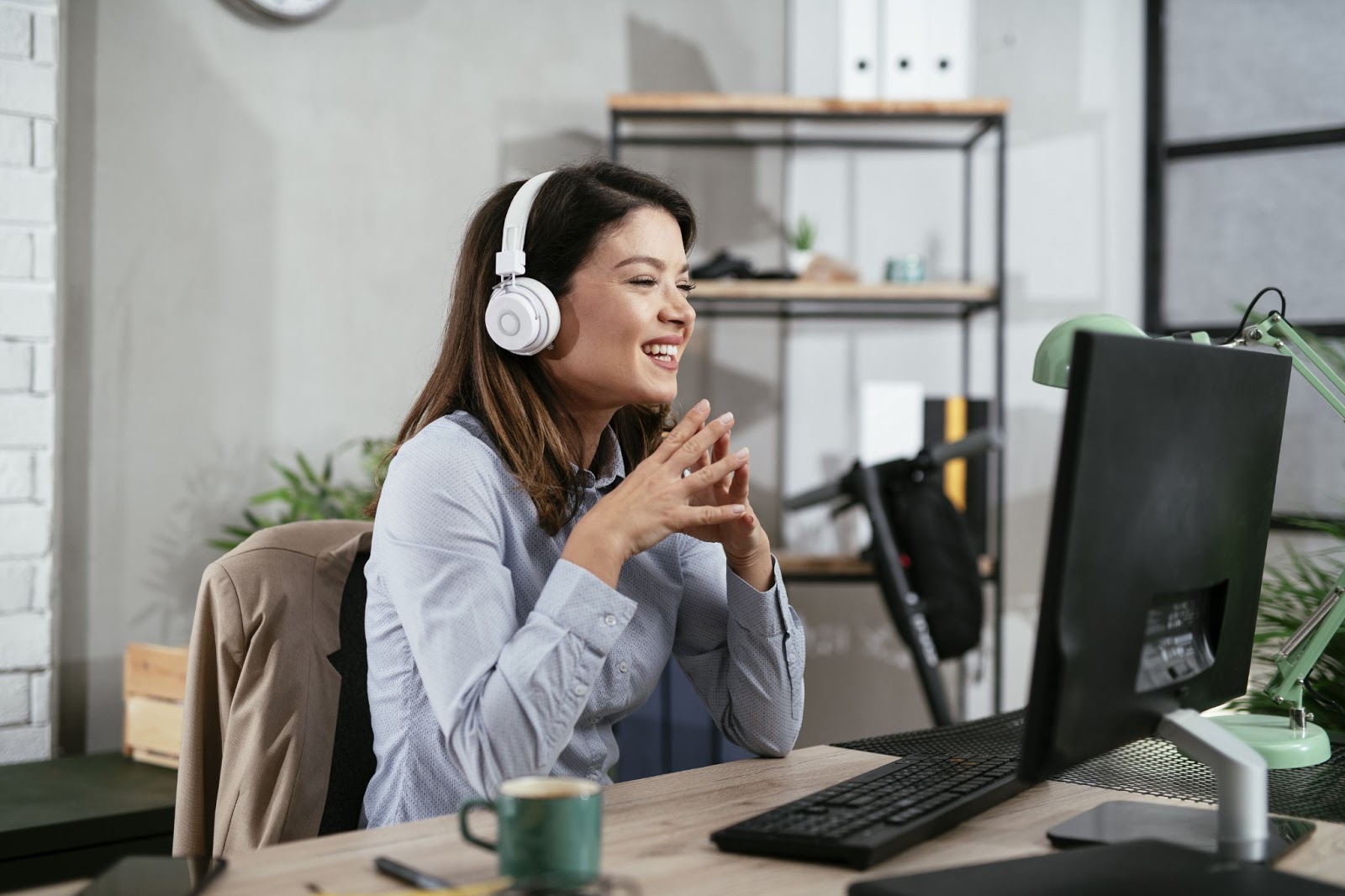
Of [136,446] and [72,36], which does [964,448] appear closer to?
[136,446]

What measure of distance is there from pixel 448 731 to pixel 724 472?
0.37m

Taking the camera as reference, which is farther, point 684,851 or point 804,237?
point 804,237

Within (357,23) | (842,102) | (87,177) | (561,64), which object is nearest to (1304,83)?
(842,102)

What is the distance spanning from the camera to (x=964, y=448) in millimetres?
2863

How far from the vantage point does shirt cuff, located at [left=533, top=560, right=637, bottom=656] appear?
45.5 inches

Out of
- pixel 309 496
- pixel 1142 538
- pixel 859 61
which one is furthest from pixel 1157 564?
pixel 859 61

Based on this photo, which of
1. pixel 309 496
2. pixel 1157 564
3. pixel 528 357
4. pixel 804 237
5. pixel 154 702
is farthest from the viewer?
pixel 804 237

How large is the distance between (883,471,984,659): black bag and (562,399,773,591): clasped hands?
5.13 ft

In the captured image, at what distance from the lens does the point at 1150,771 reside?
1242mm

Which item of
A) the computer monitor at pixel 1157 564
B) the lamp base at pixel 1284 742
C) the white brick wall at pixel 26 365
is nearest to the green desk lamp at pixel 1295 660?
the lamp base at pixel 1284 742

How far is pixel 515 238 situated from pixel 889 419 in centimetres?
197

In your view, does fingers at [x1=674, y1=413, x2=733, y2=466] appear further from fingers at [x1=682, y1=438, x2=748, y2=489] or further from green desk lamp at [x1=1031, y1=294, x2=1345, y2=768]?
green desk lamp at [x1=1031, y1=294, x2=1345, y2=768]

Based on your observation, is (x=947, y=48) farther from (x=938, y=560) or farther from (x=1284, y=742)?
(x=1284, y=742)

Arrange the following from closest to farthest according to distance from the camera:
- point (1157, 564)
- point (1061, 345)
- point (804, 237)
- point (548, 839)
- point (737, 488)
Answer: point (548, 839)
point (1157, 564)
point (1061, 345)
point (737, 488)
point (804, 237)
